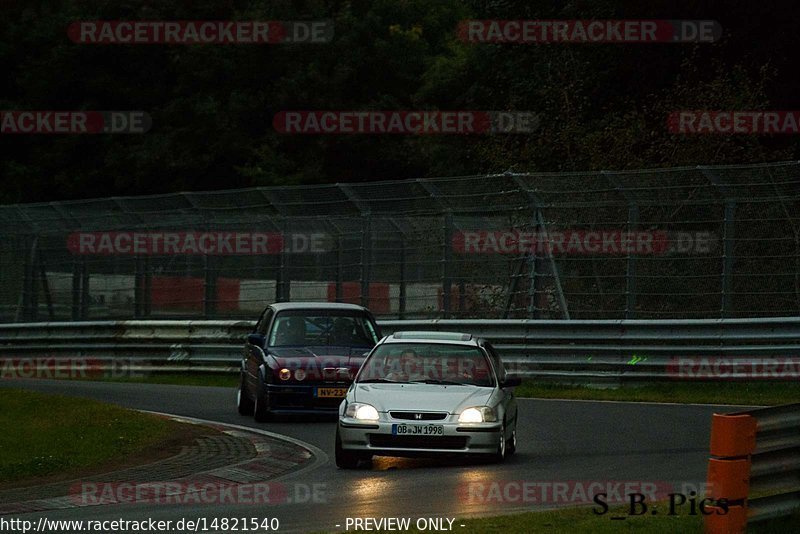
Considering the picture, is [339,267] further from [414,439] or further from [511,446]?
[414,439]

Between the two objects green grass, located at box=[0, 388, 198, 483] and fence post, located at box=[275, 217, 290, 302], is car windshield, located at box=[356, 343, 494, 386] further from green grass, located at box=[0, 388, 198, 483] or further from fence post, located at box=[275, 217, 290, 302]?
fence post, located at box=[275, 217, 290, 302]

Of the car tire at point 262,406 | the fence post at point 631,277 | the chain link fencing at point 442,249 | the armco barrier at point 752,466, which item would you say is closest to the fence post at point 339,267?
the chain link fencing at point 442,249

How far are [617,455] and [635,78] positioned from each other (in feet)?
69.8

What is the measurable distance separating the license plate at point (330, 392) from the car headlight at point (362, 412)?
14.2 feet

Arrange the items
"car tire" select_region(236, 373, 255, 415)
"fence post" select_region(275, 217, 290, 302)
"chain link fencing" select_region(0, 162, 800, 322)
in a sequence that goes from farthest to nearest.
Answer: "fence post" select_region(275, 217, 290, 302)
"chain link fencing" select_region(0, 162, 800, 322)
"car tire" select_region(236, 373, 255, 415)

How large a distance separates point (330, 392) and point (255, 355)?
58.4 inches

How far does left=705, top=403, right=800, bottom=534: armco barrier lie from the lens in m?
9.45

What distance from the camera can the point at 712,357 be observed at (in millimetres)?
22375

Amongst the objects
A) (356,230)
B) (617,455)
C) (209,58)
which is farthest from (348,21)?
(617,455)

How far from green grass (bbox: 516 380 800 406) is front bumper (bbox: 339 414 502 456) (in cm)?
751

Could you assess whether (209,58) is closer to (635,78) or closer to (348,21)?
(348,21)

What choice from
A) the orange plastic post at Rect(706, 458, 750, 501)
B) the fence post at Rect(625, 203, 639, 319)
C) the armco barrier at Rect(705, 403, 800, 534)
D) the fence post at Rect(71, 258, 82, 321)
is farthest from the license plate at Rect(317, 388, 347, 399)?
→ the fence post at Rect(71, 258, 82, 321)

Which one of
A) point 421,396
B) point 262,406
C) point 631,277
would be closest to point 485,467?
point 421,396

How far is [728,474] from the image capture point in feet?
31.0
